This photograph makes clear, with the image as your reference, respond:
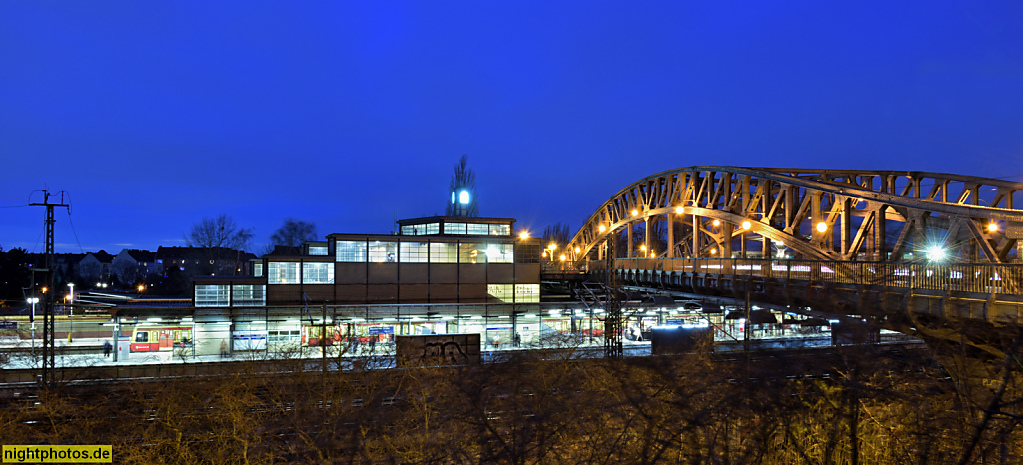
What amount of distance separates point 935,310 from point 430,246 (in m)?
33.7

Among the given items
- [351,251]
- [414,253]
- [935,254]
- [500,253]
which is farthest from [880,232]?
[351,251]

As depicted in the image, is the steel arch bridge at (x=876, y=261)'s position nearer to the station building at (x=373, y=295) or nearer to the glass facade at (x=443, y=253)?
the station building at (x=373, y=295)

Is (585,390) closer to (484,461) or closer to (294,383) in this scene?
(484,461)

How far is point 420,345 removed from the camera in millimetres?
27922

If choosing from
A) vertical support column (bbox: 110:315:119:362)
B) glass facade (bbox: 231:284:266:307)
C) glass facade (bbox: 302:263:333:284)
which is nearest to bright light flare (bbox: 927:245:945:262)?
glass facade (bbox: 302:263:333:284)

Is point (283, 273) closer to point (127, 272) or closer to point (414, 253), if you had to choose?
point (414, 253)

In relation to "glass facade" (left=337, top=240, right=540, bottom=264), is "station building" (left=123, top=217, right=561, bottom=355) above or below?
below

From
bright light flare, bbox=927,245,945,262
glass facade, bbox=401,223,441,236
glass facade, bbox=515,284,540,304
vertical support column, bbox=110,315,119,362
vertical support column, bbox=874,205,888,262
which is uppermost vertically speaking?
glass facade, bbox=401,223,441,236

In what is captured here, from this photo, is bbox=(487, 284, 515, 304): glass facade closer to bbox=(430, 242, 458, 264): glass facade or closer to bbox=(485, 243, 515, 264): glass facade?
bbox=(485, 243, 515, 264): glass facade

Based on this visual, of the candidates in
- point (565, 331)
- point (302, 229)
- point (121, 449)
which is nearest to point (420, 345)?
point (565, 331)

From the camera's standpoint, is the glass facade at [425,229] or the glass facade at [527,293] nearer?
the glass facade at [527,293]

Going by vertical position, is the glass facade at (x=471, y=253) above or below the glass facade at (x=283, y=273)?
above

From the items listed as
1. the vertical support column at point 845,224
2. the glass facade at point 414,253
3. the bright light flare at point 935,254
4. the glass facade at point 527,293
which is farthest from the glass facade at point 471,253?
the bright light flare at point 935,254

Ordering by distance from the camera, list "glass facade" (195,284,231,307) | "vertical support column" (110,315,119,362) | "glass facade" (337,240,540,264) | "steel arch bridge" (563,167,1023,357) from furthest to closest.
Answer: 1. "glass facade" (337,240,540,264)
2. "glass facade" (195,284,231,307)
3. "vertical support column" (110,315,119,362)
4. "steel arch bridge" (563,167,1023,357)
